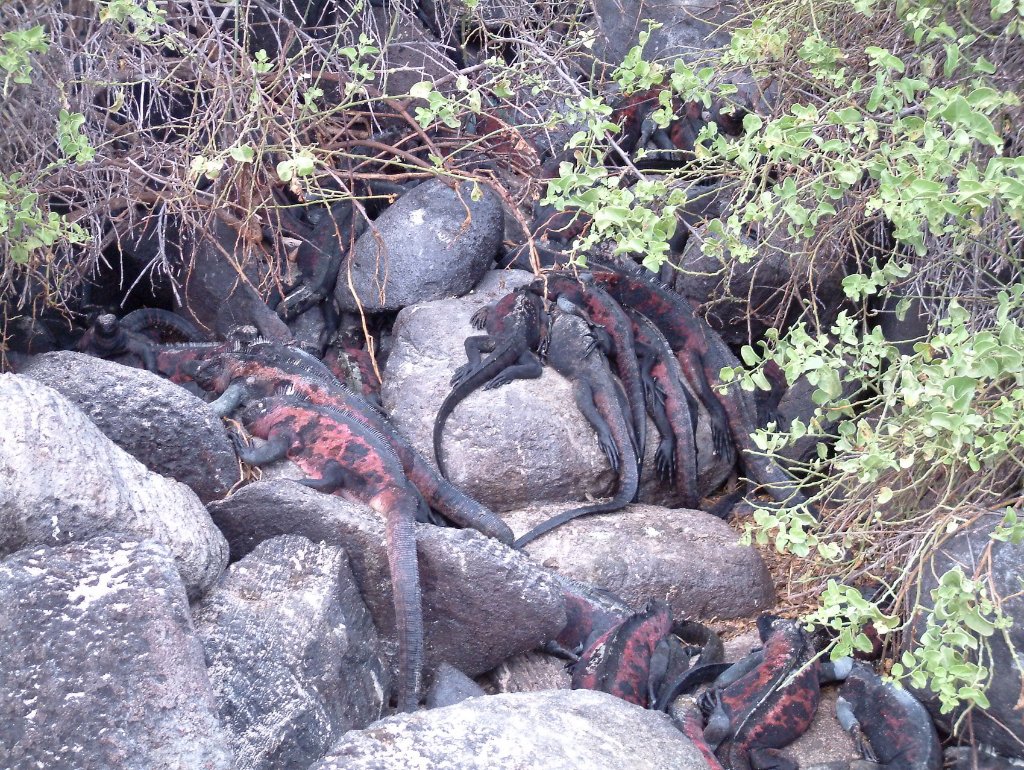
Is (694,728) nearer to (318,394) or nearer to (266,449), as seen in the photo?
(266,449)

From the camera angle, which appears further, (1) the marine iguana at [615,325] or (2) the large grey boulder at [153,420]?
(1) the marine iguana at [615,325]

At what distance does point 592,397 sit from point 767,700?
2358 mm

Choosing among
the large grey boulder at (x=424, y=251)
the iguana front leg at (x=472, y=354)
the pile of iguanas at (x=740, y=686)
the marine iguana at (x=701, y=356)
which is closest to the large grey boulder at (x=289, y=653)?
the pile of iguanas at (x=740, y=686)

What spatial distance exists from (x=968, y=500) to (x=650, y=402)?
8.99 feet

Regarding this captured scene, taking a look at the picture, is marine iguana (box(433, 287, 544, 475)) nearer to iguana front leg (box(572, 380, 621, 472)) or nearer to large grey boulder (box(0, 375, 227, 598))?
iguana front leg (box(572, 380, 621, 472))

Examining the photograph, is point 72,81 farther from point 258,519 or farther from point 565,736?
point 565,736

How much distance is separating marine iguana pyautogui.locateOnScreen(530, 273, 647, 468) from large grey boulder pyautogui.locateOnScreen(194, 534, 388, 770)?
2501mm

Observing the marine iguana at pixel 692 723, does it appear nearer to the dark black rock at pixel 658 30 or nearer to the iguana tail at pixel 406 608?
the iguana tail at pixel 406 608

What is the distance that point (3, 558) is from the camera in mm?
2930

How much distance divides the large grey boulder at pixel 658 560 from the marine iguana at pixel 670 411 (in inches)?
23.6

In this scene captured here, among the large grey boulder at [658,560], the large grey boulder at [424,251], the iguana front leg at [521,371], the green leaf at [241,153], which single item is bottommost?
the large grey boulder at [658,560]

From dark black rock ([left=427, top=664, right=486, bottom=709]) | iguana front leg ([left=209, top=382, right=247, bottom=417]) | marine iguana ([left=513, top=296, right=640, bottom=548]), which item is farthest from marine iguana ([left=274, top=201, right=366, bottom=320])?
dark black rock ([left=427, top=664, right=486, bottom=709])

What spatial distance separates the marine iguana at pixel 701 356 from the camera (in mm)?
6230

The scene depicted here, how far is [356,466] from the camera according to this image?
4738mm
